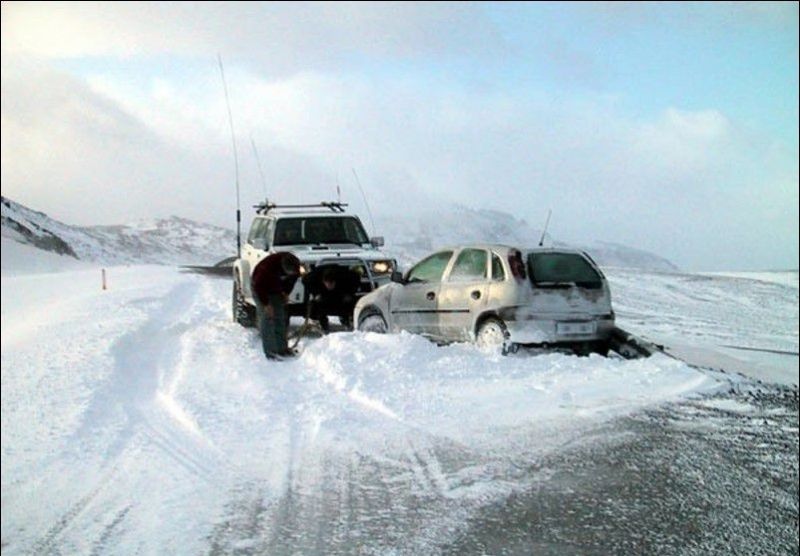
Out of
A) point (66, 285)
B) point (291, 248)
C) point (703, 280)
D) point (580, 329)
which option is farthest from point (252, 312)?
point (66, 285)

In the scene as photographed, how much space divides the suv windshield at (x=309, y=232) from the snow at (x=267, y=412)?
149 cm

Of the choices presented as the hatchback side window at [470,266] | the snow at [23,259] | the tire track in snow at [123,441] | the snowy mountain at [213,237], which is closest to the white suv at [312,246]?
the hatchback side window at [470,266]

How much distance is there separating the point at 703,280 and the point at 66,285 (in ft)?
21.0

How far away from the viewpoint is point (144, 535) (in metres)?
3.33

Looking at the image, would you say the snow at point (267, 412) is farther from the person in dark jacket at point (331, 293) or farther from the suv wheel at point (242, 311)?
the suv wheel at point (242, 311)

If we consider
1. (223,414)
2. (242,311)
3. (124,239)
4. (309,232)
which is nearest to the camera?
(124,239)

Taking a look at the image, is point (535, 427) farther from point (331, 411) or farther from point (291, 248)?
point (291, 248)

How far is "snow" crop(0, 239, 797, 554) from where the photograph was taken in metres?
2.87

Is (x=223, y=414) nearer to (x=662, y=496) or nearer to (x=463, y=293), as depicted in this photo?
(x=662, y=496)

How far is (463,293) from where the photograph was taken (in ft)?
27.7

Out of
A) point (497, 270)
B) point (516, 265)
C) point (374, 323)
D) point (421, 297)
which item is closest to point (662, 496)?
point (516, 265)

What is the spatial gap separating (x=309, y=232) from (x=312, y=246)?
29 cm

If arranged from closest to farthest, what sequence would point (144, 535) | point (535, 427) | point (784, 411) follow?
point (144, 535) → point (535, 427) → point (784, 411)

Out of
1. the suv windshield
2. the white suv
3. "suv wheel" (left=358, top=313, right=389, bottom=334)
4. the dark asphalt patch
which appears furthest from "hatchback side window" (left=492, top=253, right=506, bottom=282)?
the dark asphalt patch
